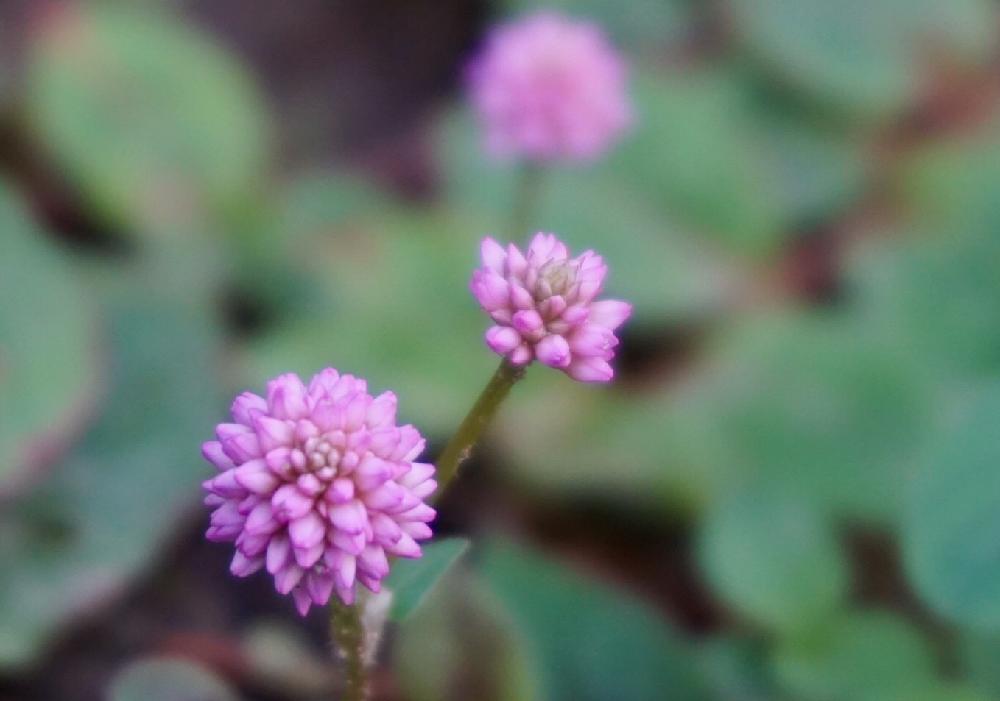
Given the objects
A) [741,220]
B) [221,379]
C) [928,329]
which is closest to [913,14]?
[741,220]

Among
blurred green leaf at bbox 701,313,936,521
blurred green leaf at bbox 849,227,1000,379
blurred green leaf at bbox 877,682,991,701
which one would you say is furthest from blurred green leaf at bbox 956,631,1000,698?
blurred green leaf at bbox 849,227,1000,379

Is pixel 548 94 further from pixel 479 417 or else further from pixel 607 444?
pixel 479 417

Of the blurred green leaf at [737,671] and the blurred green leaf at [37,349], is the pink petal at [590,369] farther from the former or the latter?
the blurred green leaf at [37,349]

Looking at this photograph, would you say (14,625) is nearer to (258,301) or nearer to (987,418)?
(258,301)

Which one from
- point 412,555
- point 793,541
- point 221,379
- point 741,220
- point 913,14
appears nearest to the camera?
point 412,555

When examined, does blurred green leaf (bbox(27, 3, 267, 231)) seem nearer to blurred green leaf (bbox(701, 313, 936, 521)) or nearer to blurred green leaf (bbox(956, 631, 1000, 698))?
blurred green leaf (bbox(701, 313, 936, 521))

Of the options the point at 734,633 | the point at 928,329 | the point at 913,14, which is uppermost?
the point at 913,14
